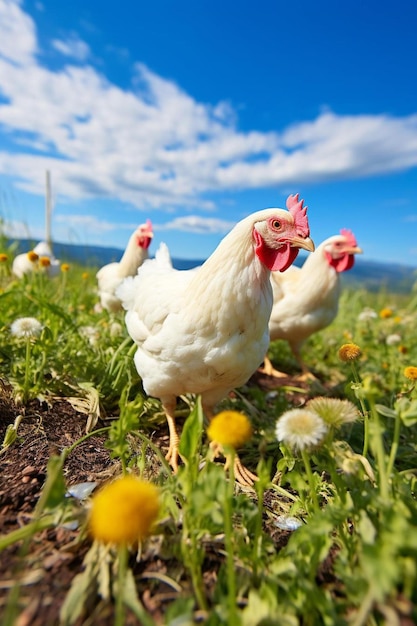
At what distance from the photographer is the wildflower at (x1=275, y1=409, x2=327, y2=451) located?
3.54 feet

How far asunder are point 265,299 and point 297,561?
1174 millimetres

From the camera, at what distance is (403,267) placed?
7809 mm

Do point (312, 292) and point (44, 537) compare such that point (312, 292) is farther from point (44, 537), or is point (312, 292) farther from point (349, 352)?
point (44, 537)

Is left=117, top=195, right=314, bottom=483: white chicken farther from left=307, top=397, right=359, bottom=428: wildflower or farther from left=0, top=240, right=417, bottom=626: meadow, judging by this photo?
left=307, top=397, right=359, bottom=428: wildflower

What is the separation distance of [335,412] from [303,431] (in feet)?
0.47

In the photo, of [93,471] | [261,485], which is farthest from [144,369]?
[261,485]

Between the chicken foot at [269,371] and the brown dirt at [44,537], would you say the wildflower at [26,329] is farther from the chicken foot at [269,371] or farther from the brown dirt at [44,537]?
the chicken foot at [269,371]

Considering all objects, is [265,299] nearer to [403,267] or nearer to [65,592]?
[65,592]

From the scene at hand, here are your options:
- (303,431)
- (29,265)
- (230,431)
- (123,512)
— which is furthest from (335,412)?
(29,265)

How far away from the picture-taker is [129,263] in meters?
5.05

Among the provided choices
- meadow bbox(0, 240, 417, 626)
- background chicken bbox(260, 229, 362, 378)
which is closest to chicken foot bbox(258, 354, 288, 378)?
background chicken bbox(260, 229, 362, 378)

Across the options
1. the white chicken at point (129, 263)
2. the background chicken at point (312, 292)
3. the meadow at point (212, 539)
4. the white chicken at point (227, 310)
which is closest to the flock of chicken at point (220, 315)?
the white chicken at point (227, 310)

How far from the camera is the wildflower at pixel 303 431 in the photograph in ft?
3.54

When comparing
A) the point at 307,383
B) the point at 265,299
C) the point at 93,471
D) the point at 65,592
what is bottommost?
the point at 307,383
